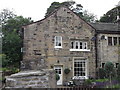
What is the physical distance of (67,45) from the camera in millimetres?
26344

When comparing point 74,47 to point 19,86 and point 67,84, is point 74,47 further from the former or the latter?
point 19,86

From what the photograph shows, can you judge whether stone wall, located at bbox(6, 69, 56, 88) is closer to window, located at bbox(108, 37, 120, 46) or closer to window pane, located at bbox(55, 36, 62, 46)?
window pane, located at bbox(55, 36, 62, 46)

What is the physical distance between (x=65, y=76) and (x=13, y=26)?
16.6m

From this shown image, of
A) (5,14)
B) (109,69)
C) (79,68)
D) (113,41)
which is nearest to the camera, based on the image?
(109,69)

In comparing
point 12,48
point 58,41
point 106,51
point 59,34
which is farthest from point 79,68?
point 12,48

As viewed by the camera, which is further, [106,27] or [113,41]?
[106,27]

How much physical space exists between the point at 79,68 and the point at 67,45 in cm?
303

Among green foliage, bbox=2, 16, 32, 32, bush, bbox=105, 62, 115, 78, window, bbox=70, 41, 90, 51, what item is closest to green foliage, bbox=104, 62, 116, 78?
bush, bbox=105, 62, 115, 78

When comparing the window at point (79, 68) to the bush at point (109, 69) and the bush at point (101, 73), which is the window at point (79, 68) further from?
the bush at point (109, 69)

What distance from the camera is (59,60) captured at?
25859 millimetres

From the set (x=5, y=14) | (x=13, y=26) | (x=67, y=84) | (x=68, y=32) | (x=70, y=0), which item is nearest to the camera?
(x=67, y=84)

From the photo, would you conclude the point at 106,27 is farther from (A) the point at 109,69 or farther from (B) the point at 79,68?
(B) the point at 79,68

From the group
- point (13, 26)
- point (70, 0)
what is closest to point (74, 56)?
point (13, 26)

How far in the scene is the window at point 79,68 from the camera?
86.7 ft
